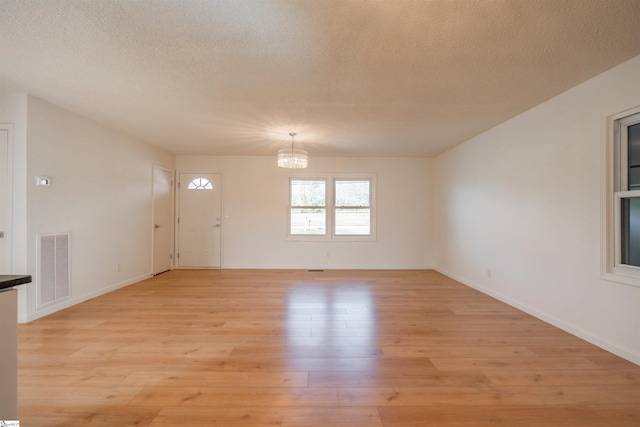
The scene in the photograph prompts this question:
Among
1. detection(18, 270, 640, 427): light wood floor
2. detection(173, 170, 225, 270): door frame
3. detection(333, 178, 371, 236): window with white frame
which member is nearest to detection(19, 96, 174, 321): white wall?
detection(18, 270, 640, 427): light wood floor

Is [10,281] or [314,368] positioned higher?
[10,281]

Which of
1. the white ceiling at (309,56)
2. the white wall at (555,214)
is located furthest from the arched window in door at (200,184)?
the white wall at (555,214)

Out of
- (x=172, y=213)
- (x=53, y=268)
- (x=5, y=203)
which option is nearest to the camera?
(x=5, y=203)

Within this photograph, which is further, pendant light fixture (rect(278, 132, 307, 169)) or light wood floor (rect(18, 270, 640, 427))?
pendant light fixture (rect(278, 132, 307, 169))

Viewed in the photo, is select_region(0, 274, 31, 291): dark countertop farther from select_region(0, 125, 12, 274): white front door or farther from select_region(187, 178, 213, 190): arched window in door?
select_region(187, 178, 213, 190): arched window in door

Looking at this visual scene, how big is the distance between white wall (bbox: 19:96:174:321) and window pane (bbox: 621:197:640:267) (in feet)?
19.1

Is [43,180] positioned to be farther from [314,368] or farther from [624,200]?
[624,200]

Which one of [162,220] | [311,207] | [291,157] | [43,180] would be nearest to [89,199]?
[43,180]

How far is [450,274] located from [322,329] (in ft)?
11.2

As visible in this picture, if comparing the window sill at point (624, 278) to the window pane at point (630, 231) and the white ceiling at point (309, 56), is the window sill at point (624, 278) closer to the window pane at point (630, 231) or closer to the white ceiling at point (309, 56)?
the window pane at point (630, 231)

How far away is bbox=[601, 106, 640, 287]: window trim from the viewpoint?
2.31 metres

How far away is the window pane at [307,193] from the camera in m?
5.88

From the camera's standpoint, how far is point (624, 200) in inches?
90.7

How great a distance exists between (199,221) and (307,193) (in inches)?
95.6
